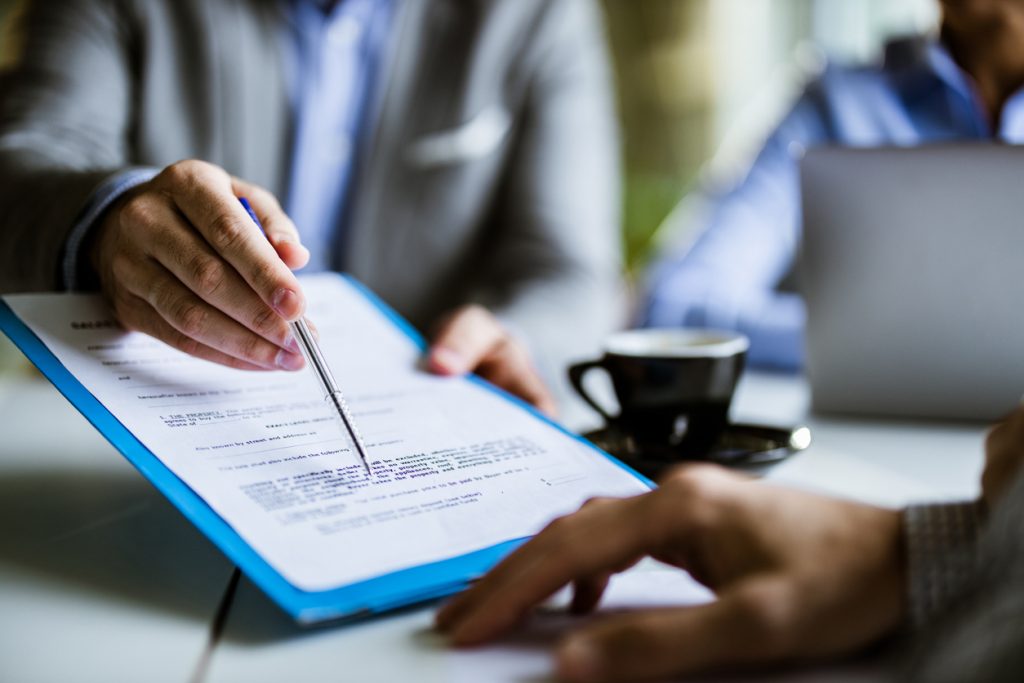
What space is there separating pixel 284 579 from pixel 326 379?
16 centimetres

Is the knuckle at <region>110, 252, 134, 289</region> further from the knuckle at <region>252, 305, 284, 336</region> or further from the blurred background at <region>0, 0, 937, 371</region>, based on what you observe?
the blurred background at <region>0, 0, 937, 371</region>

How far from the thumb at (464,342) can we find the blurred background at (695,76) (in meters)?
2.61

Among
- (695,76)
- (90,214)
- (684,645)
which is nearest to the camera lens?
(684,645)

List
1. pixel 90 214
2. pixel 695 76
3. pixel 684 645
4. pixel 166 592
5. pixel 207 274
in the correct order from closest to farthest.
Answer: pixel 684 645, pixel 166 592, pixel 207 274, pixel 90 214, pixel 695 76

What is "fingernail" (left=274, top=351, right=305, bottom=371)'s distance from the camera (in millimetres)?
562

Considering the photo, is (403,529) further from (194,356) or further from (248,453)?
(194,356)

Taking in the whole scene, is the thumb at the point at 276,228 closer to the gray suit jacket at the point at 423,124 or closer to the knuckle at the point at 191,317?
the knuckle at the point at 191,317

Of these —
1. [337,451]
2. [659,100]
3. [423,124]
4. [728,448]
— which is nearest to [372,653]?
[337,451]

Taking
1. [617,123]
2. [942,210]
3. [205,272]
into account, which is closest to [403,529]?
[205,272]

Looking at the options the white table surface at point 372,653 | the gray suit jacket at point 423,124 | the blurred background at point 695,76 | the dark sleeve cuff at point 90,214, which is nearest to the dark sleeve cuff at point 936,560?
the white table surface at point 372,653

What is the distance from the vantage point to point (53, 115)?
108cm

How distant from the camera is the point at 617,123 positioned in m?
3.63

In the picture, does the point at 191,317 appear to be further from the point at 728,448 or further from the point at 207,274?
the point at 728,448

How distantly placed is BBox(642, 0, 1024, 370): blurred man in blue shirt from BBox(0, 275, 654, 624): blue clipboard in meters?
0.80
